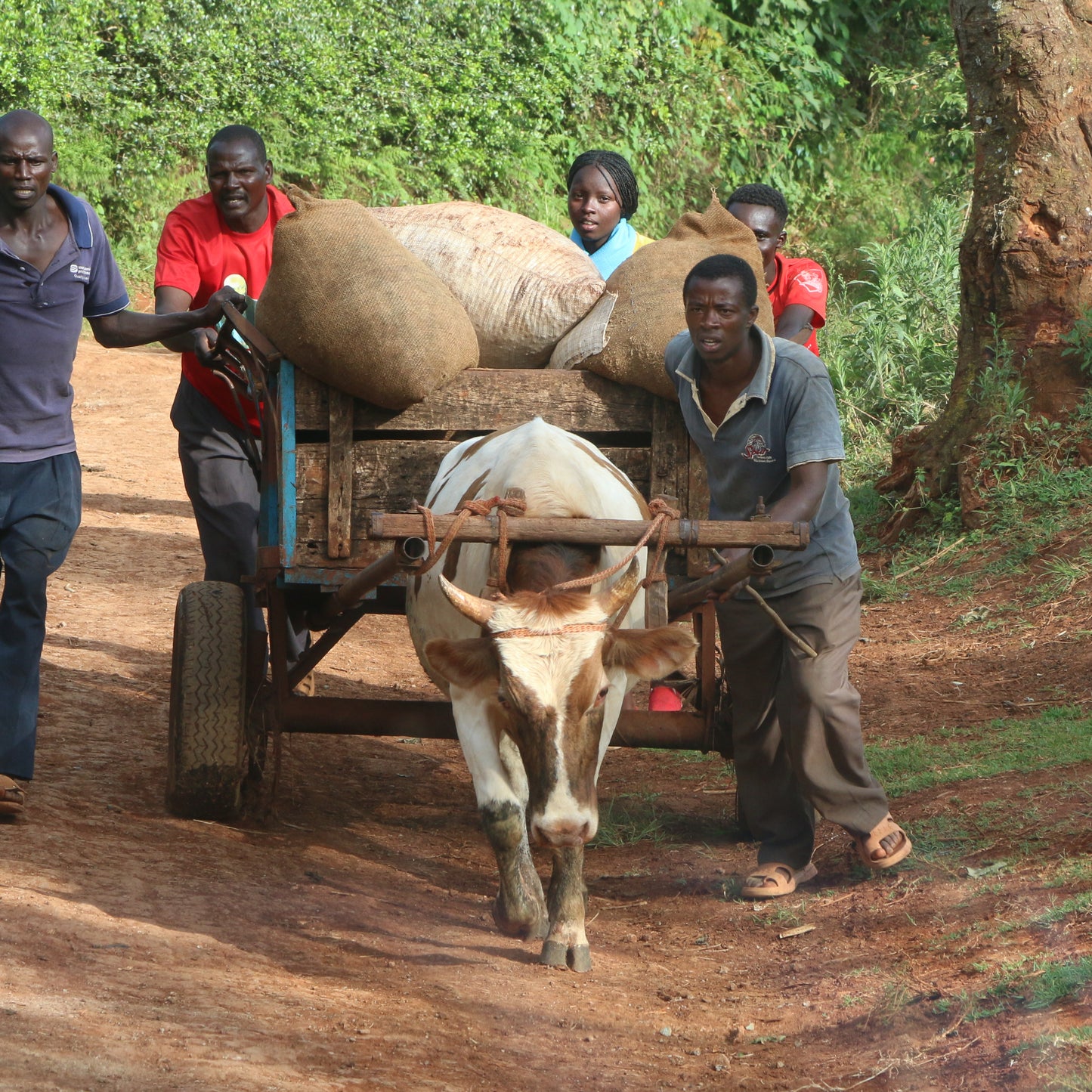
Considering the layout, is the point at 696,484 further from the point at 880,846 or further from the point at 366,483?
the point at 880,846

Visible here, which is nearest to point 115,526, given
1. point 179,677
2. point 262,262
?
point 262,262

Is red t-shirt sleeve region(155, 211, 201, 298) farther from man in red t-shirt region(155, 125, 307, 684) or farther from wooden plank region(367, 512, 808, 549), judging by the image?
wooden plank region(367, 512, 808, 549)

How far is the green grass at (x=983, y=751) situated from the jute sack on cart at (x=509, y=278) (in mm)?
2197

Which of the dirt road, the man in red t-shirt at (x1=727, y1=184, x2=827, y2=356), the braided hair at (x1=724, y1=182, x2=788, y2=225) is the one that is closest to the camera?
the dirt road

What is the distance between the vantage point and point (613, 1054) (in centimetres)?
346

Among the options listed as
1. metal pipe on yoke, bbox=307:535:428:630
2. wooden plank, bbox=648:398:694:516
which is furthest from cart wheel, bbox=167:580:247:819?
wooden plank, bbox=648:398:694:516

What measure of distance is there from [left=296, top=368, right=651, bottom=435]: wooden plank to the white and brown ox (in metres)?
0.21

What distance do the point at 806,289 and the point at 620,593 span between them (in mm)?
3168

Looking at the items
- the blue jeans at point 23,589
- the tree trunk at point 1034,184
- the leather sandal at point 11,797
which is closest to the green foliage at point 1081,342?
the tree trunk at point 1034,184

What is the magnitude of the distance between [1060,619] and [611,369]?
12.1 feet

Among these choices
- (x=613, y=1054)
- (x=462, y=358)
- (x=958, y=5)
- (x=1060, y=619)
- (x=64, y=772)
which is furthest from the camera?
(x=958, y=5)

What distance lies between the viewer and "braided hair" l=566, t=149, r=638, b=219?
681 centimetres

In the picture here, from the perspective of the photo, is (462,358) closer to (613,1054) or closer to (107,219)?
(613,1054)

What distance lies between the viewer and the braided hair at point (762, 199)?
696 cm
